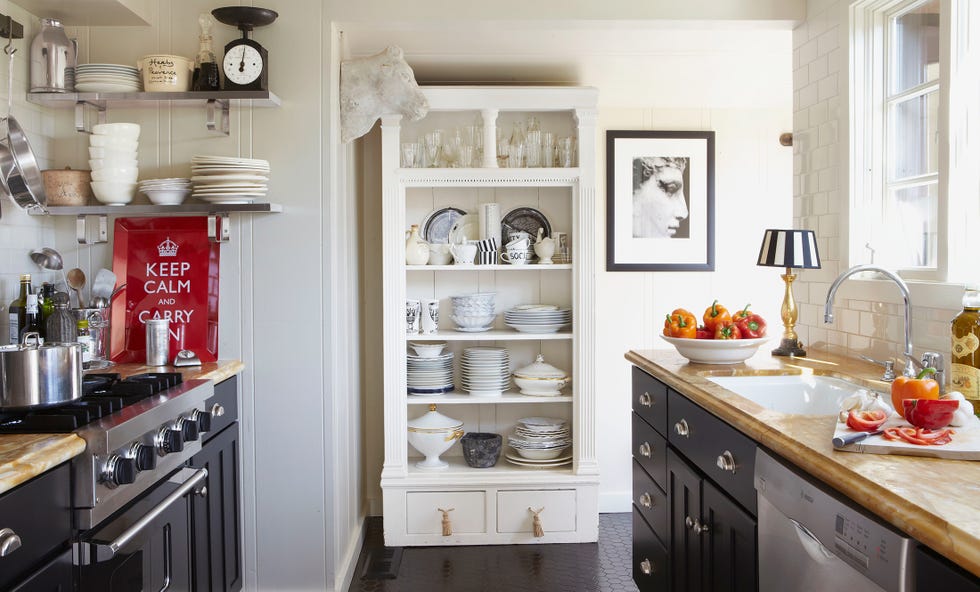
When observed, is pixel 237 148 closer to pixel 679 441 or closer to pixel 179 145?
pixel 179 145

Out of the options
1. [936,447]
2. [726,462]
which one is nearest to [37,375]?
[726,462]

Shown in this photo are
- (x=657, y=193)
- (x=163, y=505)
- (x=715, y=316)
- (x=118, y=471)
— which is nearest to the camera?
(x=118, y=471)

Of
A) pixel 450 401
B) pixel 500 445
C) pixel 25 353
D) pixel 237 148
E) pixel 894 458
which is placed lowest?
pixel 500 445

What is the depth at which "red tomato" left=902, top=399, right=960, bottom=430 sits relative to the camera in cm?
139

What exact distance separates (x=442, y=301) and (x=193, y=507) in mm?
1815

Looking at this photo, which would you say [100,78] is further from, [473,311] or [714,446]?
[714,446]

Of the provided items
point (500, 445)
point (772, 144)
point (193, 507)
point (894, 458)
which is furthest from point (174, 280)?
point (772, 144)

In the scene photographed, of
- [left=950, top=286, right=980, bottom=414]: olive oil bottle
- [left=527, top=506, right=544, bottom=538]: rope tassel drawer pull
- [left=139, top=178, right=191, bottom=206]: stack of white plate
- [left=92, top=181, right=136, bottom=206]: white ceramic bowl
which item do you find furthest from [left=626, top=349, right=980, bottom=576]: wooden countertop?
[left=92, top=181, right=136, bottom=206]: white ceramic bowl

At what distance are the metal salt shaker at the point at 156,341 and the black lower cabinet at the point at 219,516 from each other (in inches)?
9.6

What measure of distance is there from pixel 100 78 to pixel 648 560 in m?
2.52

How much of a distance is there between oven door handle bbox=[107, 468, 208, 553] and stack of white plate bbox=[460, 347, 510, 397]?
59.7 inches

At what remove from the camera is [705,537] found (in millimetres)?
2045

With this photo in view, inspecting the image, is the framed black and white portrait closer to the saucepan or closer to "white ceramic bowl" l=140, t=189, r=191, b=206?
"white ceramic bowl" l=140, t=189, r=191, b=206

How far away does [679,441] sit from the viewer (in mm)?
2281
